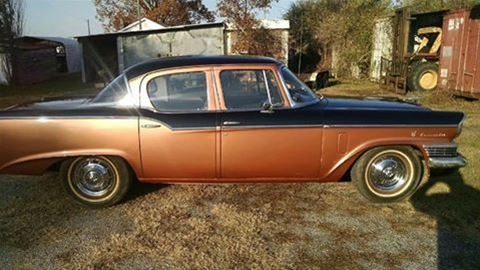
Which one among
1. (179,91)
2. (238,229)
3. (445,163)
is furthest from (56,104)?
(445,163)

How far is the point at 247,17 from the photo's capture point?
819 inches

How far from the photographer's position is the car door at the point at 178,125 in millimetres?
4340

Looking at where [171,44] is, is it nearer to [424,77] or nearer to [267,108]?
[424,77]

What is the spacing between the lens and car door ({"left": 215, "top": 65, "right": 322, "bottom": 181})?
4375 millimetres

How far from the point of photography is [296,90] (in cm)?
472

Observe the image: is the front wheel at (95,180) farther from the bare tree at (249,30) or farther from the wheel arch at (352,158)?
the bare tree at (249,30)

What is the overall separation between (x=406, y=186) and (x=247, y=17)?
57.2ft

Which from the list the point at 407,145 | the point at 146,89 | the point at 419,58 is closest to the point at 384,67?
the point at 419,58

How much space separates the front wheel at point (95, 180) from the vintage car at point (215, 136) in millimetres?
11

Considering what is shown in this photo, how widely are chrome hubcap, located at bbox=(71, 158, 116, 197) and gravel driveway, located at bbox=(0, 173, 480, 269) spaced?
0.79ft

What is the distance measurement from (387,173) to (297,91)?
1.34 metres

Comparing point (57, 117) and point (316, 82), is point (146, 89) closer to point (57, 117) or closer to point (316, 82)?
point (57, 117)

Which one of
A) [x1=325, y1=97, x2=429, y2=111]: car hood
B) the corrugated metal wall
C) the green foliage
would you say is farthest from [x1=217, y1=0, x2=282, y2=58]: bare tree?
[x1=325, y1=97, x2=429, y2=111]: car hood

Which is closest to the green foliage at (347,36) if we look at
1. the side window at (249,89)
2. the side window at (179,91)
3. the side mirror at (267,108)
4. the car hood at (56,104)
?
the side window at (249,89)
